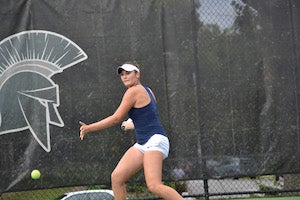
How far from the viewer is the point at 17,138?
5.32 metres

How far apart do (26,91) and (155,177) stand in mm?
2021

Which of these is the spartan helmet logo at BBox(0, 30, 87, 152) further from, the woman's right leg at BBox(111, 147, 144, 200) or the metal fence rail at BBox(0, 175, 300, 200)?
the woman's right leg at BBox(111, 147, 144, 200)

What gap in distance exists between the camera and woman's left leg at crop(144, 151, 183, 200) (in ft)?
12.7

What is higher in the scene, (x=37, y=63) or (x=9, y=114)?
(x=37, y=63)

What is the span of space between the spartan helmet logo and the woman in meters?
1.45

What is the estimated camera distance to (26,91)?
17.5ft

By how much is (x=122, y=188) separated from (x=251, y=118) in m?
1.94

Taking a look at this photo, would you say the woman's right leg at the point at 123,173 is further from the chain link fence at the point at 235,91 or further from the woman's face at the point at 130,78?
the chain link fence at the point at 235,91

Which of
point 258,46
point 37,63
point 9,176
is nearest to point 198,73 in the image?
point 258,46

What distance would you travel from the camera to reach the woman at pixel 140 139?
393cm

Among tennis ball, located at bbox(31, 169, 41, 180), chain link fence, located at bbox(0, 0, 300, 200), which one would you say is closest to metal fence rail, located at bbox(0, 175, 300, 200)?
chain link fence, located at bbox(0, 0, 300, 200)

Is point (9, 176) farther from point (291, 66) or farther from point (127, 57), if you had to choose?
point (291, 66)

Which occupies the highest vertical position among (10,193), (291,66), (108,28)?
(108,28)

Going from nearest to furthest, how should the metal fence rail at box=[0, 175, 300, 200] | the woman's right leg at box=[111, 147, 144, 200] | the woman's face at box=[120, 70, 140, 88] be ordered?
the woman's right leg at box=[111, 147, 144, 200] < the woman's face at box=[120, 70, 140, 88] < the metal fence rail at box=[0, 175, 300, 200]
